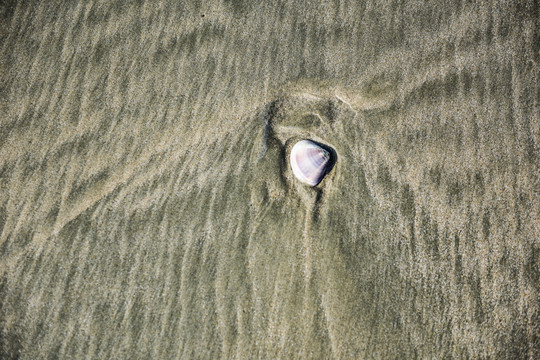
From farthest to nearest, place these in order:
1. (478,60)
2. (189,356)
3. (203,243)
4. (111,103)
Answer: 1. (478,60)
2. (111,103)
3. (203,243)
4. (189,356)

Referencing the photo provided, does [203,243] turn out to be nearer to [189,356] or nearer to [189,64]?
[189,356]

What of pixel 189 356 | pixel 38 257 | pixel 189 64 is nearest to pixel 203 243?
pixel 189 356

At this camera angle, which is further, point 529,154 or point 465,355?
point 529,154
